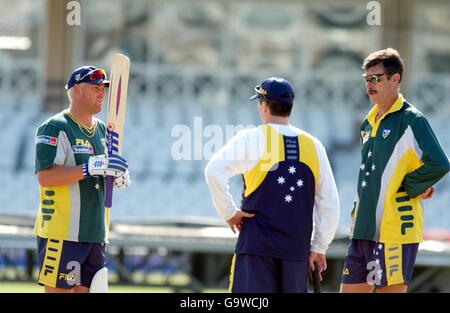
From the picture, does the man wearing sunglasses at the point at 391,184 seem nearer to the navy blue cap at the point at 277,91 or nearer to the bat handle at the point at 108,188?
the navy blue cap at the point at 277,91

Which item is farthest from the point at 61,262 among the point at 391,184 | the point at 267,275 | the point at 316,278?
the point at 391,184

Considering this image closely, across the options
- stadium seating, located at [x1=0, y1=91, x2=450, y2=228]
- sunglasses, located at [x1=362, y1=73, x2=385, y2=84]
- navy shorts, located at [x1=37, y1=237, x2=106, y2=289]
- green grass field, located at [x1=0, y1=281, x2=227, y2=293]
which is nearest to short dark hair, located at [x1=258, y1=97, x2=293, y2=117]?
sunglasses, located at [x1=362, y1=73, x2=385, y2=84]

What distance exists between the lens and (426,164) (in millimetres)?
6039

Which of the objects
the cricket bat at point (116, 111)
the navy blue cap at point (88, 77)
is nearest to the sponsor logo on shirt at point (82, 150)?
the cricket bat at point (116, 111)

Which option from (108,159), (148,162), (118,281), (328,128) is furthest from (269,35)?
(108,159)

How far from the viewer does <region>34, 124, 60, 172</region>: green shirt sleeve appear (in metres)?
6.10

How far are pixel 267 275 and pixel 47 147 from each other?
1.50 m

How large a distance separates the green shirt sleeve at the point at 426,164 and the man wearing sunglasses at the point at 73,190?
5.49ft

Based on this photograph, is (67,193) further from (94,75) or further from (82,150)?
(94,75)

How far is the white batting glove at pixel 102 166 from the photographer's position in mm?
6020

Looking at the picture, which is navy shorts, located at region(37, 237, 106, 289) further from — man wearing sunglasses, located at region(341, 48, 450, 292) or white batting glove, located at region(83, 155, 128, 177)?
man wearing sunglasses, located at region(341, 48, 450, 292)

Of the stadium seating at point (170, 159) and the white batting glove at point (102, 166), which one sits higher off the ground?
the stadium seating at point (170, 159)
